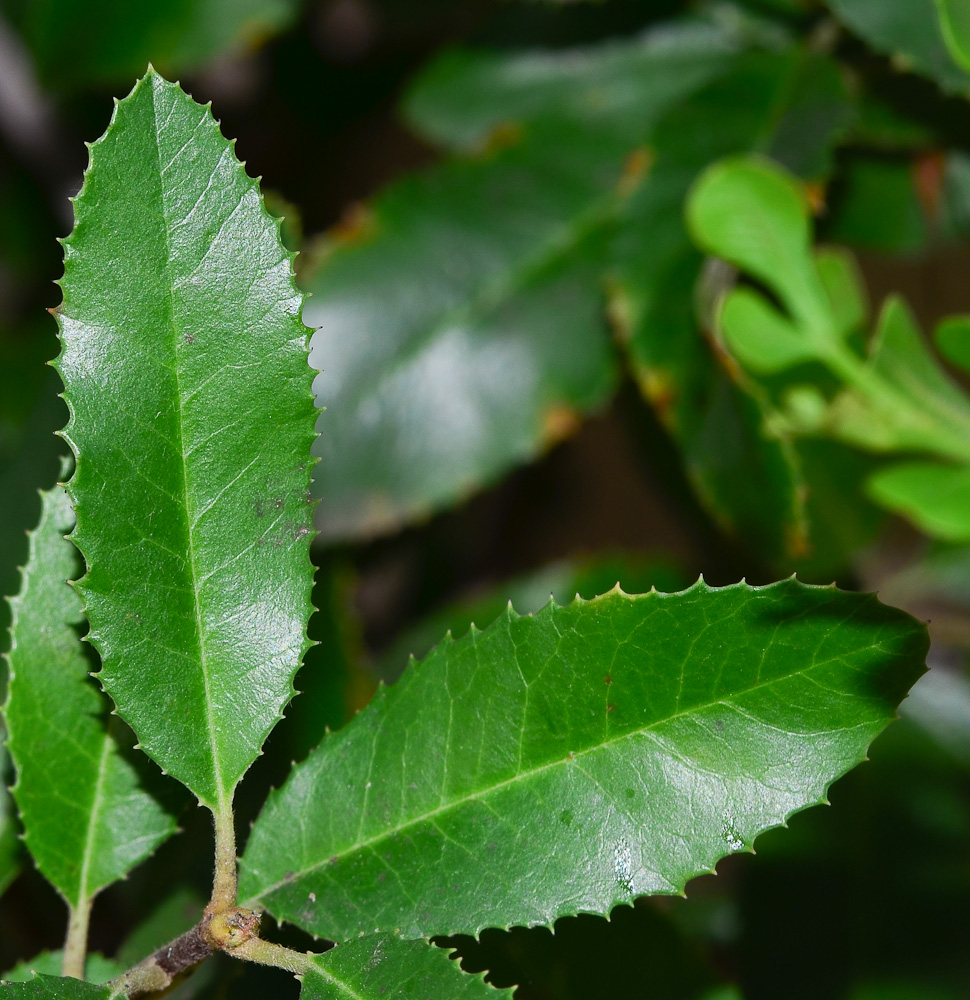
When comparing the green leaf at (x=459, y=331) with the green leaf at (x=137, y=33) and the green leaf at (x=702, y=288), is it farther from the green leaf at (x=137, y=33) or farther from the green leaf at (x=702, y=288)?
the green leaf at (x=137, y=33)

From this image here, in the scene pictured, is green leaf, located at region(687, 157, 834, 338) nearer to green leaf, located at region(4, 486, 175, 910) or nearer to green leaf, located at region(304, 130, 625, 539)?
green leaf, located at region(304, 130, 625, 539)

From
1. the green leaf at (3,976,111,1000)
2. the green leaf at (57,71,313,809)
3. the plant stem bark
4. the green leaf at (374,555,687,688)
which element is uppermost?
the green leaf at (57,71,313,809)

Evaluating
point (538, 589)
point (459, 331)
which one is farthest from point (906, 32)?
point (538, 589)

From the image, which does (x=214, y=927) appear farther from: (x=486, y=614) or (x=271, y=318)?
(x=486, y=614)

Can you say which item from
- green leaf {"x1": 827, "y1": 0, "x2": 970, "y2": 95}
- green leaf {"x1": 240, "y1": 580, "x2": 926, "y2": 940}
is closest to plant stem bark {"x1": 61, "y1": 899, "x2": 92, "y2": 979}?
green leaf {"x1": 240, "y1": 580, "x2": 926, "y2": 940}

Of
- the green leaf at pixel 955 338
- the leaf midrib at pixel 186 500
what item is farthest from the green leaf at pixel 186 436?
the green leaf at pixel 955 338

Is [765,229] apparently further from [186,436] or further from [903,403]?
[186,436]

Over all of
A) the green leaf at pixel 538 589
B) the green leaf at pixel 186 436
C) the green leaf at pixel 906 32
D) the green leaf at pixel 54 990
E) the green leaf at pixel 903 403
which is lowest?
the green leaf at pixel 538 589

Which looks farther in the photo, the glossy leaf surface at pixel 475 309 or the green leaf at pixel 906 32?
the glossy leaf surface at pixel 475 309
